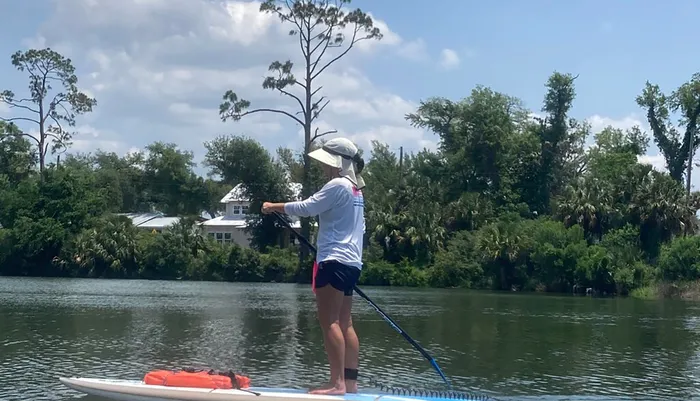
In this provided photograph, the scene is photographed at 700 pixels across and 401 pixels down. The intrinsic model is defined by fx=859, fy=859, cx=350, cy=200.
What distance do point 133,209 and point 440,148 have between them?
136ft

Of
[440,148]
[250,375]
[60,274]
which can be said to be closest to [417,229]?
[440,148]

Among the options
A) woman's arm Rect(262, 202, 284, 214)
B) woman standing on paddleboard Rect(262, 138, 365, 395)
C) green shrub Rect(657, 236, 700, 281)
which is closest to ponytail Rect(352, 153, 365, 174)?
woman standing on paddleboard Rect(262, 138, 365, 395)

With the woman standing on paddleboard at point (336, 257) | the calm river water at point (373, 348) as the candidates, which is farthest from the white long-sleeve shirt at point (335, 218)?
the calm river water at point (373, 348)

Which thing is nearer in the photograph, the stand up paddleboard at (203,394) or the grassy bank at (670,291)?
the stand up paddleboard at (203,394)

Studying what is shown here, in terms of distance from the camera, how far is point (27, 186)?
2569 inches

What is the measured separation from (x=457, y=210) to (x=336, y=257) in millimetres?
54260

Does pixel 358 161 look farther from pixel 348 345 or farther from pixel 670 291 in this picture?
pixel 670 291

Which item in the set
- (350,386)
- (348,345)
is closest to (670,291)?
(348,345)

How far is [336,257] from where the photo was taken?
26.6ft

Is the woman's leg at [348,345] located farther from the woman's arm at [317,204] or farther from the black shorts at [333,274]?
the woman's arm at [317,204]

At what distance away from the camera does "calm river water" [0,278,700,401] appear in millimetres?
11789

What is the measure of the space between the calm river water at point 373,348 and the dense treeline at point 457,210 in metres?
25.4

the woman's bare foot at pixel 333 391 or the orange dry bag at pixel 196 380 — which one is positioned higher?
the orange dry bag at pixel 196 380

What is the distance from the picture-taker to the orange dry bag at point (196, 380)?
26.1 feet
